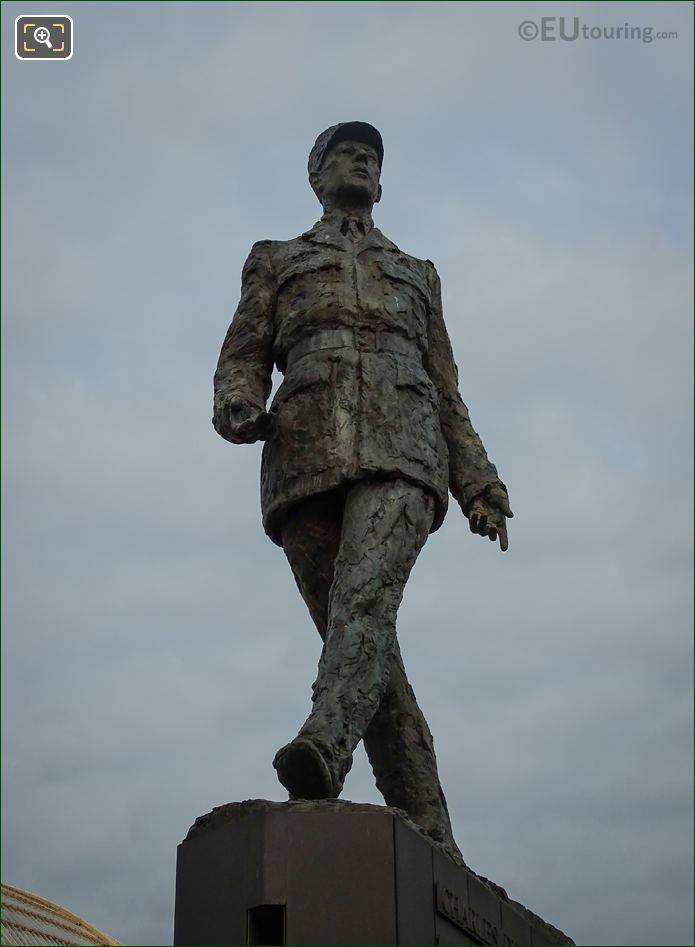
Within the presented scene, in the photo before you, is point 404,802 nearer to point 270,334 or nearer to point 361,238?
point 270,334

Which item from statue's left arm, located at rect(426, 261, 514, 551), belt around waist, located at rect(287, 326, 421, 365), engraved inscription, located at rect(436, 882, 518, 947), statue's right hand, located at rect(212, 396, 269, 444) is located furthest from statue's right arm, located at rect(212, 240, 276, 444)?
engraved inscription, located at rect(436, 882, 518, 947)

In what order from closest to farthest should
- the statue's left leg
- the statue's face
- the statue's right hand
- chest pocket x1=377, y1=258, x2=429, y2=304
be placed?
the statue's left leg
the statue's right hand
chest pocket x1=377, y1=258, x2=429, y2=304
the statue's face

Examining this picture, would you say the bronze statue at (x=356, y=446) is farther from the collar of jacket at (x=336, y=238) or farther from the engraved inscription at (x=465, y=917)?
the engraved inscription at (x=465, y=917)

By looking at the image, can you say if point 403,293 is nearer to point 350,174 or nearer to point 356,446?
point 350,174

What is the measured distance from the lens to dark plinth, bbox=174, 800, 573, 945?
6164 millimetres

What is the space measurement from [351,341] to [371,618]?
1.67m

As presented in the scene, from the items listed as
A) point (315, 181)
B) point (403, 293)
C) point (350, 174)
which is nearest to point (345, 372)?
point (403, 293)

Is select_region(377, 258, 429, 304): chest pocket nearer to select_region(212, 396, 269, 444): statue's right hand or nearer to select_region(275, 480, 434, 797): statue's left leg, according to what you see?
select_region(212, 396, 269, 444): statue's right hand

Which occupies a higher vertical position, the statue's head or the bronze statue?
the statue's head

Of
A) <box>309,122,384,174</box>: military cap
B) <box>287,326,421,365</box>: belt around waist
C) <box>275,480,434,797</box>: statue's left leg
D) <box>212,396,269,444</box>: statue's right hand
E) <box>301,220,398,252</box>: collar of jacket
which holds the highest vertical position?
<box>309,122,384,174</box>: military cap

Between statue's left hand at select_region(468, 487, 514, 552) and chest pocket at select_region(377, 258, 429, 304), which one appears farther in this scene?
chest pocket at select_region(377, 258, 429, 304)

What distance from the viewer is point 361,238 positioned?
29.3 ft

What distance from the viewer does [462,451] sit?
874cm

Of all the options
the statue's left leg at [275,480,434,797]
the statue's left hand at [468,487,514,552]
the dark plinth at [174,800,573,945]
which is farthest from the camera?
the statue's left hand at [468,487,514,552]
